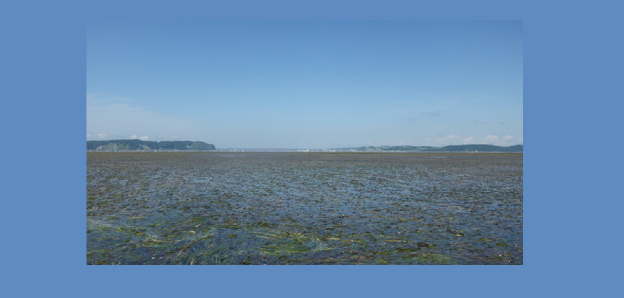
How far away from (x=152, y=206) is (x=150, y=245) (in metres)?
8.50

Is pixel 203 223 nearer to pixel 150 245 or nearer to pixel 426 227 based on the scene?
pixel 150 245

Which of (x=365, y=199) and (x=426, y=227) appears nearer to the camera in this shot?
(x=426, y=227)

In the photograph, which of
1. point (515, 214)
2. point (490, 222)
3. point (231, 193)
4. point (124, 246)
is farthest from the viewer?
point (231, 193)

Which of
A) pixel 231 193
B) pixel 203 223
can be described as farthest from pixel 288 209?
pixel 231 193

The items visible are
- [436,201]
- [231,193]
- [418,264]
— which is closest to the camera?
[418,264]

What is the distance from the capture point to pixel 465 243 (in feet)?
45.0

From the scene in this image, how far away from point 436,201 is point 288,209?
35.9 feet

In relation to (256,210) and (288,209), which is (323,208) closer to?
(288,209)

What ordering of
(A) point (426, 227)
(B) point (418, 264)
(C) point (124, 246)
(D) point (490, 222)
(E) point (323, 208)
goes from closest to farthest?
(B) point (418, 264), (C) point (124, 246), (A) point (426, 227), (D) point (490, 222), (E) point (323, 208)

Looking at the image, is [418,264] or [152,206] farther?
[152,206]

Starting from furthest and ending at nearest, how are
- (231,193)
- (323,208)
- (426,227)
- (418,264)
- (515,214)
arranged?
(231,193)
(323,208)
(515,214)
(426,227)
(418,264)

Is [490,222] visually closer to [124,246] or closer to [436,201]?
[436,201]

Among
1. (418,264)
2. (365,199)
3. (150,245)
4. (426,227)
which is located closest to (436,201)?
(365,199)

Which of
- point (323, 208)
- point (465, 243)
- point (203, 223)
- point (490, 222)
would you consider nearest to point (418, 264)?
point (465, 243)
